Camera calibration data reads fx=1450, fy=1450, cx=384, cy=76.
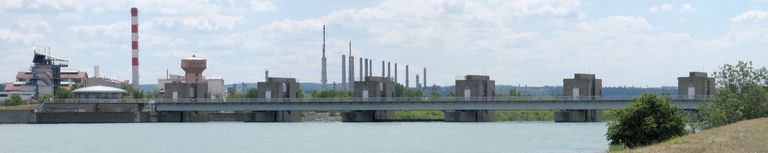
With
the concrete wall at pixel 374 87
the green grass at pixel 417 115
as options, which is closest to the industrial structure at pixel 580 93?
the concrete wall at pixel 374 87

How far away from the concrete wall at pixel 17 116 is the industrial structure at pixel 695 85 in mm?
67320

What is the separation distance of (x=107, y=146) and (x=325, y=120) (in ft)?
272

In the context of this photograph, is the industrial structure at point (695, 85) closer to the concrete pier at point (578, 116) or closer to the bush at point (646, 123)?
the concrete pier at point (578, 116)

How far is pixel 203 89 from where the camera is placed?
170 metres

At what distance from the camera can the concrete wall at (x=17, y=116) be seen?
153m

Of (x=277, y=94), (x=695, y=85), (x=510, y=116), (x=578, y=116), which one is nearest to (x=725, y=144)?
(x=695, y=85)

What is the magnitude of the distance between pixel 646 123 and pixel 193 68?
129m

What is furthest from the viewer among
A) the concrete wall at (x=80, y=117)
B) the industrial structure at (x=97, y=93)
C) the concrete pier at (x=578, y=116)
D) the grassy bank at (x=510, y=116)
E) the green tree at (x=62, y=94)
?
the green tree at (x=62, y=94)

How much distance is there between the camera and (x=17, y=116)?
505 feet

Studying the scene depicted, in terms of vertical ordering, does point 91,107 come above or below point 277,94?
below

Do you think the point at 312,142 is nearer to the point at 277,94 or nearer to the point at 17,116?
the point at 277,94

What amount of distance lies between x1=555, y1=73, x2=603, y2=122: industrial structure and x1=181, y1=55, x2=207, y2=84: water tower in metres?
54.1

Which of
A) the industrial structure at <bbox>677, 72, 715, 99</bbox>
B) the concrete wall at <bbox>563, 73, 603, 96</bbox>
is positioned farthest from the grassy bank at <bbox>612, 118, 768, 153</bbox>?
the concrete wall at <bbox>563, 73, 603, 96</bbox>

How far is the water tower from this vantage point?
182m
